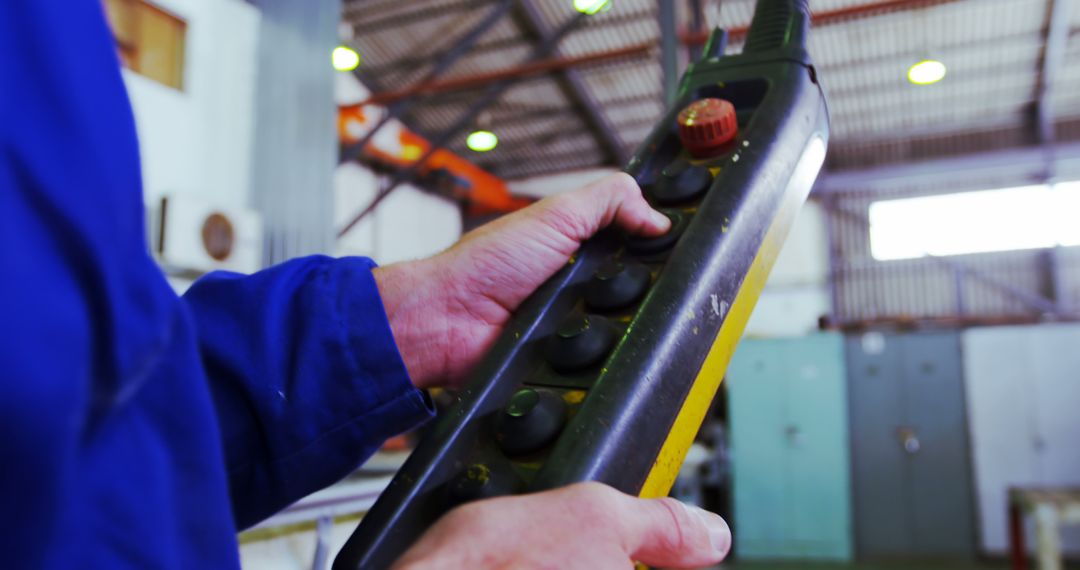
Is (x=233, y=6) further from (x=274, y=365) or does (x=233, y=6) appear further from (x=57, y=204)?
(x=57, y=204)

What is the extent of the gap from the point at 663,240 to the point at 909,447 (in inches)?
214

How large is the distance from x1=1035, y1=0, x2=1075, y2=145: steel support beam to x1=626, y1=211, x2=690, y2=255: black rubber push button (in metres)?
7.13

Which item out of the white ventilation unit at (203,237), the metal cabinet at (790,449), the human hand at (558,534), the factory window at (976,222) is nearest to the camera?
the human hand at (558,534)

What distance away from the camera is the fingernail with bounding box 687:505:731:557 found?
0.47 m

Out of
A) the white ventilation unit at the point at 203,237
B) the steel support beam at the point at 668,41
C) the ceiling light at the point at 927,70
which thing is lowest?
the white ventilation unit at the point at 203,237

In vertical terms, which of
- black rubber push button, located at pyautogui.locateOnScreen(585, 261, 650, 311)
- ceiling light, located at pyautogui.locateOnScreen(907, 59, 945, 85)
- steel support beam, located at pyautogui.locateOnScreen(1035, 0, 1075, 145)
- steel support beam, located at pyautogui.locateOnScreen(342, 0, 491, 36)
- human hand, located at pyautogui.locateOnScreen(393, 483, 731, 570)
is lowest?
human hand, located at pyautogui.locateOnScreen(393, 483, 731, 570)

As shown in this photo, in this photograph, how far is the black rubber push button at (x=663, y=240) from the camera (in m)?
0.65

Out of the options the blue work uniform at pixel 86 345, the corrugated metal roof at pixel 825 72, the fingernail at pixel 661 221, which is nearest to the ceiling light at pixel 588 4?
the corrugated metal roof at pixel 825 72

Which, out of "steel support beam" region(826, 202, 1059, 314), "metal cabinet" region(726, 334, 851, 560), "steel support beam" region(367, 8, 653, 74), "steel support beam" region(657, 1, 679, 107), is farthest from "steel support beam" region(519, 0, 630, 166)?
"metal cabinet" region(726, 334, 851, 560)

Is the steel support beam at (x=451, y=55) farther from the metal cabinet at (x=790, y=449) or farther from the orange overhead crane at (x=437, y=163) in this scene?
the metal cabinet at (x=790, y=449)

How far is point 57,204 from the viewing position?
0.24 meters

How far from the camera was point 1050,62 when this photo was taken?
22.6 feet

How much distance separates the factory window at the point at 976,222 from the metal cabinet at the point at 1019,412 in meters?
3.04

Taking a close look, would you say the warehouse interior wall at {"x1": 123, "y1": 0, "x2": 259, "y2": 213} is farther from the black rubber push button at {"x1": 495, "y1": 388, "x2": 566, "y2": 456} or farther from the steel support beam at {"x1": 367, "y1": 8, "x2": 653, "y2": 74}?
the steel support beam at {"x1": 367, "y1": 8, "x2": 653, "y2": 74}
